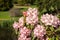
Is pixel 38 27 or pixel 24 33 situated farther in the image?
pixel 24 33

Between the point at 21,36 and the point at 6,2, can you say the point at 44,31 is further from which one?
the point at 6,2

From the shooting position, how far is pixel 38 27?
441 cm

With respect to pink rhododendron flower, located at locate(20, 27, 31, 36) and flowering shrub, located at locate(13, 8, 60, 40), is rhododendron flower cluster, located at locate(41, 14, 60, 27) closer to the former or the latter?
flowering shrub, located at locate(13, 8, 60, 40)

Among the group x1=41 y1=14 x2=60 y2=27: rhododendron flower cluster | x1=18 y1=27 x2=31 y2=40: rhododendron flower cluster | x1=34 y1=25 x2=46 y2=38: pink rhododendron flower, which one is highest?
x1=41 y1=14 x2=60 y2=27: rhododendron flower cluster

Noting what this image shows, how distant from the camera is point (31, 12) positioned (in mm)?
4633

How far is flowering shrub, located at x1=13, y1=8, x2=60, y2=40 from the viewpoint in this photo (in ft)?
14.6

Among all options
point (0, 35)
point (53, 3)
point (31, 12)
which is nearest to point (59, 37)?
point (31, 12)

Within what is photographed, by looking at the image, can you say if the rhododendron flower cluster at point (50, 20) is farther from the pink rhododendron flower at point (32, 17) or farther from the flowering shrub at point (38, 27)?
the pink rhododendron flower at point (32, 17)

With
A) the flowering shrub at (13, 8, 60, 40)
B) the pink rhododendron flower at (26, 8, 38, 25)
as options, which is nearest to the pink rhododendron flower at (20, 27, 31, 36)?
the flowering shrub at (13, 8, 60, 40)

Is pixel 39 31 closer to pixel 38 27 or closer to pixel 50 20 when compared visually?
pixel 38 27

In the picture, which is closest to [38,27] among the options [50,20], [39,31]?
[39,31]

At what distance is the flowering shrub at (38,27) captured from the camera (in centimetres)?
444

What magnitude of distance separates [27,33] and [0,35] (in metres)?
14.2

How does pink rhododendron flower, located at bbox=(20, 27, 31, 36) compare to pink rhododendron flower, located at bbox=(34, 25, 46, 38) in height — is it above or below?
below
